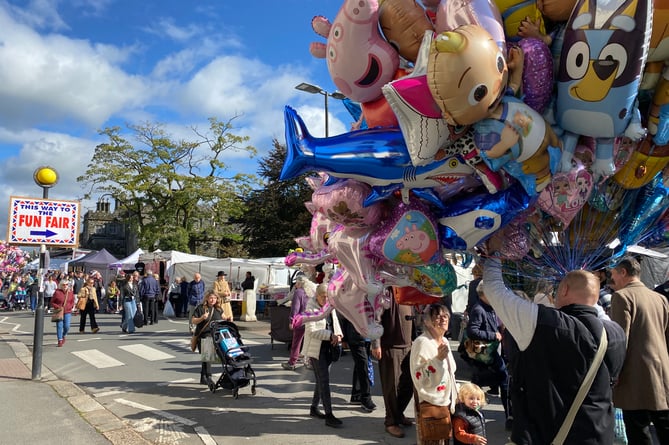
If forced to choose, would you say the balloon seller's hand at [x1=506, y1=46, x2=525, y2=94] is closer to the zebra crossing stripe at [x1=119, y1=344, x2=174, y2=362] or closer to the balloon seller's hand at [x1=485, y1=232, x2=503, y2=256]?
the balloon seller's hand at [x1=485, y1=232, x2=503, y2=256]

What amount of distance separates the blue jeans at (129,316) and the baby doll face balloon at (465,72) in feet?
44.5

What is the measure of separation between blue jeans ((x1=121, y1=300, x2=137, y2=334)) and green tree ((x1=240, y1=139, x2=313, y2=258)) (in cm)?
1315

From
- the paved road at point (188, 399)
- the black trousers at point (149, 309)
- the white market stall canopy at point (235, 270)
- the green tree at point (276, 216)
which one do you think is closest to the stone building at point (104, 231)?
the green tree at point (276, 216)

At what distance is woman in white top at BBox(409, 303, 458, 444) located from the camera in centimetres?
424

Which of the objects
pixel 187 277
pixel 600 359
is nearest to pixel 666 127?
pixel 600 359

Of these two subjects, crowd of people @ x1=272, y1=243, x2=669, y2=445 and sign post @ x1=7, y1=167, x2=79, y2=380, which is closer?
crowd of people @ x1=272, y1=243, x2=669, y2=445

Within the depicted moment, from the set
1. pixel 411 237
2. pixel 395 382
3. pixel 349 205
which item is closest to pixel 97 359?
pixel 395 382

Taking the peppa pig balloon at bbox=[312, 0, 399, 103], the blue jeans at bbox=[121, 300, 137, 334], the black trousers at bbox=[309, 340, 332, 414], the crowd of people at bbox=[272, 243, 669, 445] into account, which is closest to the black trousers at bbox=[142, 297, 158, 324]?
the blue jeans at bbox=[121, 300, 137, 334]

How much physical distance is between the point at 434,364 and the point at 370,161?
1.96 metres

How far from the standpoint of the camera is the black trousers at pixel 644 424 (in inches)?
164

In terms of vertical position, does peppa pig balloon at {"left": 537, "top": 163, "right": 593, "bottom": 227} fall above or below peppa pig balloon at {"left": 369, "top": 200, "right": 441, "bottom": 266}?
above

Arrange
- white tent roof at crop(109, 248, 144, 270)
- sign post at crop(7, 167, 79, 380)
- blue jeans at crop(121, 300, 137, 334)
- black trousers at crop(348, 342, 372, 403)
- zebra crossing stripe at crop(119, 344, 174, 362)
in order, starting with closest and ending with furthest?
black trousers at crop(348, 342, 372, 403) → sign post at crop(7, 167, 79, 380) → zebra crossing stripe at crop(119, 344, 174, 362) → blue jeans at crop(121, 300, 137, 334) → white tent roof at crop(109, 248, 144, 270)

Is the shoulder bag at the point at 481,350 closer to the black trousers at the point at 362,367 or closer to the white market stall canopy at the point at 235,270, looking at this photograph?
the black trousers at the point at 362,367

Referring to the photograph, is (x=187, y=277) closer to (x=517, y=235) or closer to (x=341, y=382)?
(x=341, y=382)
